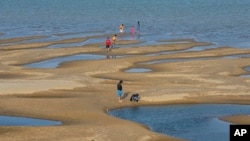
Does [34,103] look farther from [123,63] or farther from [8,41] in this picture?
[8,41]

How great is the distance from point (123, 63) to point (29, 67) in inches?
297

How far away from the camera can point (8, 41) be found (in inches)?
2682

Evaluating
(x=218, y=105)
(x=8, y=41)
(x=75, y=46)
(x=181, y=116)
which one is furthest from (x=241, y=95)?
(x=8, y=41)

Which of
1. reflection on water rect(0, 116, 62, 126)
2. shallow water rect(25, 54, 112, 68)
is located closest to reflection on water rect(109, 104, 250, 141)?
reflection on water rect(0, 116, 62, 126)

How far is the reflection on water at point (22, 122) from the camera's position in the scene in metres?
28.7

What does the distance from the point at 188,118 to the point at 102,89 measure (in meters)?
8.28

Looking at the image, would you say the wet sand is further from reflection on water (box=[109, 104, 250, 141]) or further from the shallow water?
the shallow water

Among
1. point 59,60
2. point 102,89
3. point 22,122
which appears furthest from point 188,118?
point 59,60

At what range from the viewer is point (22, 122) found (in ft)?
95.6

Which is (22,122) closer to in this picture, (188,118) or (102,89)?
(102,89)

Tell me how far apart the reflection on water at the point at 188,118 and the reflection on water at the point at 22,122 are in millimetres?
3638

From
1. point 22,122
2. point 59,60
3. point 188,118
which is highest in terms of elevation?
point 59,60

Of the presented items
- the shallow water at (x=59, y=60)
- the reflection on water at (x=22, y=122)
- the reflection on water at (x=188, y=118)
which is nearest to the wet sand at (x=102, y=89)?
the reflection on water at (x=22, y=122)

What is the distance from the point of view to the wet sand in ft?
87.1
